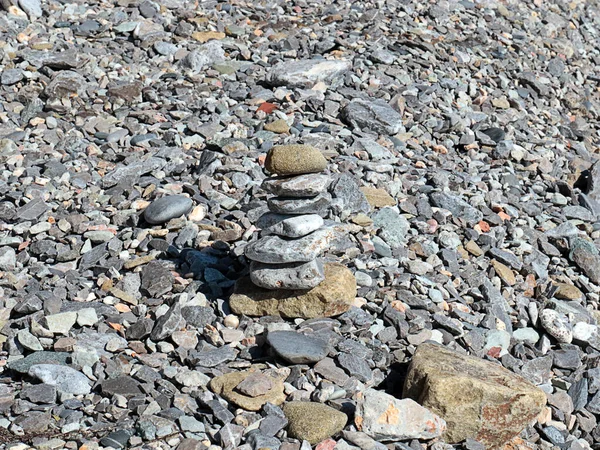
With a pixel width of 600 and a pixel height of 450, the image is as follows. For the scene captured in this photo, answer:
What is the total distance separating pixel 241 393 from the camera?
5.77 metres

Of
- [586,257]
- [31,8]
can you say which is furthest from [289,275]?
[31,8]

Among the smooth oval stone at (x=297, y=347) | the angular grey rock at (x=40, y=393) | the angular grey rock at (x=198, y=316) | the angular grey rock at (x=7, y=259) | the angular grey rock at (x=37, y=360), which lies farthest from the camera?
the angular grey rock at (x=7, y=259)

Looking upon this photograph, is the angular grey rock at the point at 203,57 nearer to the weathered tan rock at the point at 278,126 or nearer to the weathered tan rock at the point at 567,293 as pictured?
the weathered tan rock at the point at 278,126

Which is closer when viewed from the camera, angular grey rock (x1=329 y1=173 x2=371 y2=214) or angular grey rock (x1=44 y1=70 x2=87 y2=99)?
angular grey rock (x1=329 y1=173 x2=371 y2=214)

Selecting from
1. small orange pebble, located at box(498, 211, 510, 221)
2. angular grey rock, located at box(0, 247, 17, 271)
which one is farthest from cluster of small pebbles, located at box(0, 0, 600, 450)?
small orange pebble, located at box(498, 211, 510, 221)

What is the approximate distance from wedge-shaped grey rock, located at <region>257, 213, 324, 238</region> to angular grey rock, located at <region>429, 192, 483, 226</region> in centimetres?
259

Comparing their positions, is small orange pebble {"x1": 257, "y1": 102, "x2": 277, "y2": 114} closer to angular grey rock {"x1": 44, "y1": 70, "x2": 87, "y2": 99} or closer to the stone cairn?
angular grey rock {"x1": 44, "y1": 70, "x2": 87, "y2": 99}

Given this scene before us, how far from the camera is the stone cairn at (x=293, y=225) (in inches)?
248

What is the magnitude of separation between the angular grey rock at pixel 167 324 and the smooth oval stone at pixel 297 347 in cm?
79

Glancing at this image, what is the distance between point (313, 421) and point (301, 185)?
75.4 inches

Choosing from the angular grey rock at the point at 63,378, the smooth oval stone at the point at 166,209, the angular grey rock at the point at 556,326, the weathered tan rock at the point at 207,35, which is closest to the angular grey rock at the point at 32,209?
the smooth oval stone at the point at 166,209

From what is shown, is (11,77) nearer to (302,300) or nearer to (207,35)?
(207,35)

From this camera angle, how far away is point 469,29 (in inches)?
525

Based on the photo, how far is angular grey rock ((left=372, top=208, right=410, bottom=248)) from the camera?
7.94 meters
